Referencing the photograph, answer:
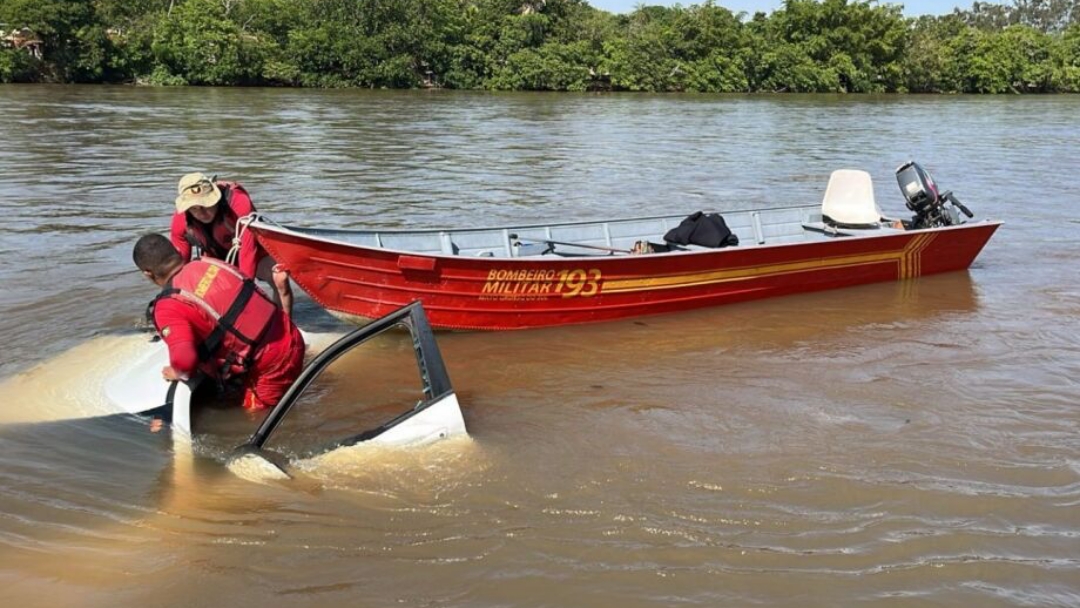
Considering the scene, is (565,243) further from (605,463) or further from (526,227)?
(605,463)

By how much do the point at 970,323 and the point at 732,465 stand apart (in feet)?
14.6

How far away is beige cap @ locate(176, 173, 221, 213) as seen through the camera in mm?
5926

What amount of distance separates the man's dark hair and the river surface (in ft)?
3.42

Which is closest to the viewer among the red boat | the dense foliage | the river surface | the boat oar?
→ the river surface

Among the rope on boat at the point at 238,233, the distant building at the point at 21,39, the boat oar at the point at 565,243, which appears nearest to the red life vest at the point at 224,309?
the rope on boat at the point at 238,233

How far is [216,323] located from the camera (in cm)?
493

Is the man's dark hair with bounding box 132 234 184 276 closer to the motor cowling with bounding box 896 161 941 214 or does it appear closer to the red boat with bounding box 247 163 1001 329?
the red boat with bounding box 247 163 1001 329

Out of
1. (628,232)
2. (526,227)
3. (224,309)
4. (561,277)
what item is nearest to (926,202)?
(628,232)

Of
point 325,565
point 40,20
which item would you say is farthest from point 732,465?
point 40,20

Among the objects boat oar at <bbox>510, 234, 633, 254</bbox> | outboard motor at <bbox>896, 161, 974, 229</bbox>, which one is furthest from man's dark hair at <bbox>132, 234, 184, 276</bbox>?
outboard motor at <bbox>896, 161, 974, 229</bbox>

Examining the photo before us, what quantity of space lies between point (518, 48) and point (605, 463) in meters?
52.3

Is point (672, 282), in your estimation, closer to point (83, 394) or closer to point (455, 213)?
point (83, 394)

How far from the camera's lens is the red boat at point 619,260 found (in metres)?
6.98

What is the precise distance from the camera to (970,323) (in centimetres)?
838
